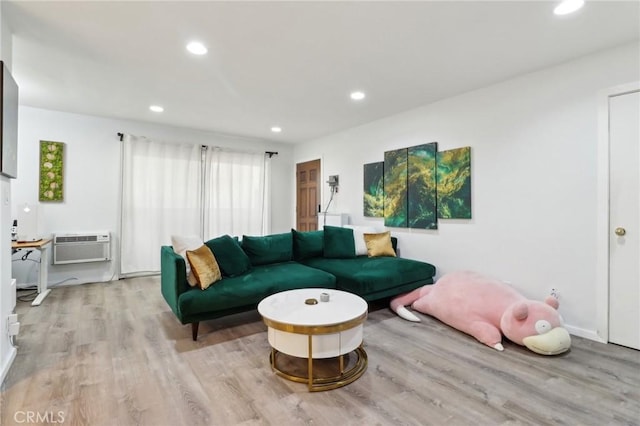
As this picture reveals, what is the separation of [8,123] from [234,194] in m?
3.63

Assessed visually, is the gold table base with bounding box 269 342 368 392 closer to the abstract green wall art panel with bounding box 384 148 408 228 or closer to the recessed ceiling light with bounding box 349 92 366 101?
the abstract green wall art panel with bounding box 384 148 408 228

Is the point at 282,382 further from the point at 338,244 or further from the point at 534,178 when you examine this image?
the point at 534,178

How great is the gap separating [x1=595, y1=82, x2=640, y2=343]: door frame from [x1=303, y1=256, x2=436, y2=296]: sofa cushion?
4.97 ft

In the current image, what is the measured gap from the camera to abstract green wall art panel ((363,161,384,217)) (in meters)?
4.49

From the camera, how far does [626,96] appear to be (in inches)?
96.4

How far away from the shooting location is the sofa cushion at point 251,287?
8.29ft

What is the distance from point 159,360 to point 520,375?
2.60 meters

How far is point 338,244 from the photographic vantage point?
402 centimetres

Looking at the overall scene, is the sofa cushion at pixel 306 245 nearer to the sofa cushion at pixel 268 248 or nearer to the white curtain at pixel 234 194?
the sofa cushion at pixel 268 248

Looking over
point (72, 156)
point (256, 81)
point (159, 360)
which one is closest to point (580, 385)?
point (159, 360)

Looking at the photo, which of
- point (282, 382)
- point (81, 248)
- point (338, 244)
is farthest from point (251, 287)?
point (81, 248)

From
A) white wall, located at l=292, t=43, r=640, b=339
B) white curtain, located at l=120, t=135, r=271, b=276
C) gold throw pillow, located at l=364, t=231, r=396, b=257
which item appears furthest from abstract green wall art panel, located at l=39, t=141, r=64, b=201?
white wall, located at l=292, t=43, r=640, b=339

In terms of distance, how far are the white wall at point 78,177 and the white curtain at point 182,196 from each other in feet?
0.59

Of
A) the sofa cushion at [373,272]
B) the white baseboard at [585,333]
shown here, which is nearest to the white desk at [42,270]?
the sofa cushion at [373,272]
